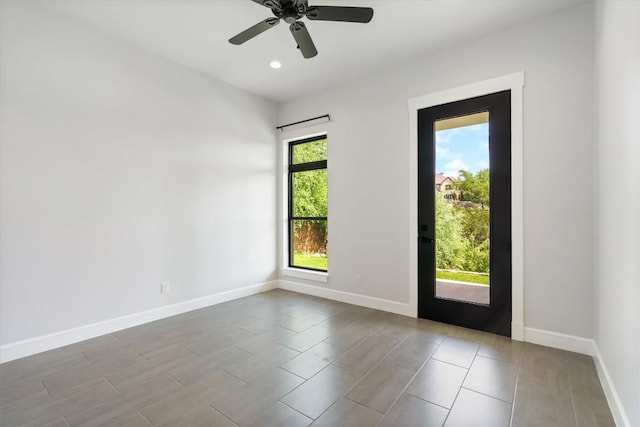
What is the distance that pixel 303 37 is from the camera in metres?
2.39

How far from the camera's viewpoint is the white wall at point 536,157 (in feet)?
8.42

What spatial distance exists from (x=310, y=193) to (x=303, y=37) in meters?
2.63

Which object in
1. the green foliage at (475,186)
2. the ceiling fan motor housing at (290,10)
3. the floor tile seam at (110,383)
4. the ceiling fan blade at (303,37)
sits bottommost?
the floor tile seam at (110,383)

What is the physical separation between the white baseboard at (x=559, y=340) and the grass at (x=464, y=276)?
55 cm

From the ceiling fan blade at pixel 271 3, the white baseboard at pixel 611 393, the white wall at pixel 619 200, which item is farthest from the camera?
the ceiling fan blade at pixel 271 3

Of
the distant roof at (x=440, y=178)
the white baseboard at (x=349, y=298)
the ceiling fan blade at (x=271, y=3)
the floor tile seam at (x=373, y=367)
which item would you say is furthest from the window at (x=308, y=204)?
the ceiling fan blade at (x=271, y=3)

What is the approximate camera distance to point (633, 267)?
150 cm

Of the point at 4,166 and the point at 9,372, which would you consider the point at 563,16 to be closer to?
the point at 4,166

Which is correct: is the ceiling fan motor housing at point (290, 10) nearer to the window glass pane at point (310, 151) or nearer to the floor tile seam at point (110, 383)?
the window glass pane at point (310, 151)

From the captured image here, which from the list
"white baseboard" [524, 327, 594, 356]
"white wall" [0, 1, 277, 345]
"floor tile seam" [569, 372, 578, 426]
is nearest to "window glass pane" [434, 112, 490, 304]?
"white baseboard" [524, 327, 594, 356]

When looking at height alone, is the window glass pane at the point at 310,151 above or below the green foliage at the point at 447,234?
above

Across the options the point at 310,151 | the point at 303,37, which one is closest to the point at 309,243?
the point at 310,151

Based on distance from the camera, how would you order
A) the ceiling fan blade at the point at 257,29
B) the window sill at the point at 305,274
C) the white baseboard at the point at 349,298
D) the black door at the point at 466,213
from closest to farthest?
the ceiling fan blade at the point at 257,29 < the black door at the point at 466,213 < the white baseboard at the point at 349,298 < the window sill at the point at 305,274

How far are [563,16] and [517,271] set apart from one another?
2.34 m
